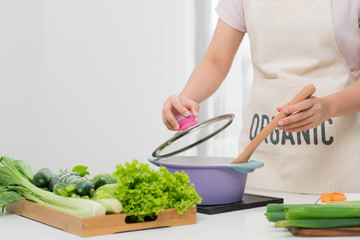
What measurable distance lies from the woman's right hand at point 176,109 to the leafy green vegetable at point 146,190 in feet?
1.09

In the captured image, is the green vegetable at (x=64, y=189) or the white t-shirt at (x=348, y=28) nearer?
the green vegetable at (x=64, y=189)

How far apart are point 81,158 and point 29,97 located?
515 millimetres

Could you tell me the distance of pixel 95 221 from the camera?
0.97m

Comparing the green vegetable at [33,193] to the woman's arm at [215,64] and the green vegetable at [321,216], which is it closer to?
the green vegetable at [321,216]

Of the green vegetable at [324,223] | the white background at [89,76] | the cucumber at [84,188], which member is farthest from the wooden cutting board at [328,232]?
the white background at [89,76]

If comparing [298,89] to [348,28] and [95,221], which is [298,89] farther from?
[95,221]

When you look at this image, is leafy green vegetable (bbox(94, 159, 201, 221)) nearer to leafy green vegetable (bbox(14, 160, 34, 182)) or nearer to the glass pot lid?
the glass pot lid

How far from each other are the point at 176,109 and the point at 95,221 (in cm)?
53

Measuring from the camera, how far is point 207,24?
344 cm

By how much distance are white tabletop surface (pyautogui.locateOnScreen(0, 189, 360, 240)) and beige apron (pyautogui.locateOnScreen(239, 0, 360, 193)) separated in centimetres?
58

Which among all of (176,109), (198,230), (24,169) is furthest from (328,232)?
(24,169)

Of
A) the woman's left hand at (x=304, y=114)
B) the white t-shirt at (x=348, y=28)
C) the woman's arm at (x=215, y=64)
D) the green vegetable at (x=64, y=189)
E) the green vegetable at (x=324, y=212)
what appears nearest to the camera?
the green vegetable at (x=324, y=212)

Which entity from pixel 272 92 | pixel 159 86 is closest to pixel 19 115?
pixel 159 86

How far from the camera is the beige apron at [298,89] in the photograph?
1.69 m
